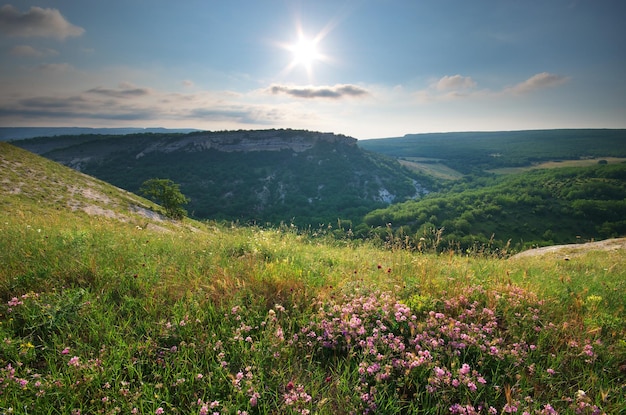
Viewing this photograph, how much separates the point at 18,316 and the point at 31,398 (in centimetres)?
143

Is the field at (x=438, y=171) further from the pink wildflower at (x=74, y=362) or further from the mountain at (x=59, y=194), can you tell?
the pink wildflower at (x=74, y=362)

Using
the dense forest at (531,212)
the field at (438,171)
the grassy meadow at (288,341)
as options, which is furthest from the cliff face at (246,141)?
the grassy meadow at (288,341)

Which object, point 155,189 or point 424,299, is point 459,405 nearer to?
point 424,299

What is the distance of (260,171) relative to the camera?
119 metres

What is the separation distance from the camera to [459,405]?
226 cm

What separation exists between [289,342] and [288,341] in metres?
0.04

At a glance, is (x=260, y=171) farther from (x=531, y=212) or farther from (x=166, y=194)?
(x=531, y=212)

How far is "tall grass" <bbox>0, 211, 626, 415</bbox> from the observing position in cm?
233

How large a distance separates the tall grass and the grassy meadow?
2 centimetres

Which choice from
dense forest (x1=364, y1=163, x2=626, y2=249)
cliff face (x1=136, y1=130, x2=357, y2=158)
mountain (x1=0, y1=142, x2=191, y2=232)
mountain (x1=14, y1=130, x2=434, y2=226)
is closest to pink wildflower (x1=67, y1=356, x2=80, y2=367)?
mountain (x1=0, y1=142, x2=191, y2=232)

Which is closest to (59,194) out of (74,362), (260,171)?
(74,362)

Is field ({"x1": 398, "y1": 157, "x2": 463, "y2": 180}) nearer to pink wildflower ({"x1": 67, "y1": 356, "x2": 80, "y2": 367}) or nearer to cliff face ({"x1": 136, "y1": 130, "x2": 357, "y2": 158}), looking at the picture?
cliff face ({"x1": 136, "y1": 130, "x2": 357, "y2": 158})

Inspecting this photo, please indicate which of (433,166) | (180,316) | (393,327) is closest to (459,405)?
(393,327)

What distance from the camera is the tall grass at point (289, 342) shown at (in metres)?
2.33
